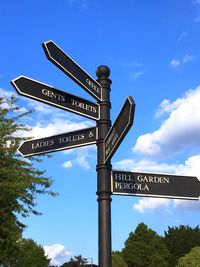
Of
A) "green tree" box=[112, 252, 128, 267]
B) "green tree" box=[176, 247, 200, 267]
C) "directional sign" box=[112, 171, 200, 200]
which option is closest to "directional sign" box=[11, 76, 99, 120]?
"directional sign" box=[112, 171, 200, 200]

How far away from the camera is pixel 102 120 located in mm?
6492

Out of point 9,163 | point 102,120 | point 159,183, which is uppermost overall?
point 9,163

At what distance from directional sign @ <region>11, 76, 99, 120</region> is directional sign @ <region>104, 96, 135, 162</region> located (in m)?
0.66

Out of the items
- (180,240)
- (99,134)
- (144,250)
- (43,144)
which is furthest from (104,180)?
(180,240)

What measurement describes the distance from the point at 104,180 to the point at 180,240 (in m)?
81.5

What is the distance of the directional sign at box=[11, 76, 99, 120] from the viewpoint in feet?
21.5

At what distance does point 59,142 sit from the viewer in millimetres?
6918

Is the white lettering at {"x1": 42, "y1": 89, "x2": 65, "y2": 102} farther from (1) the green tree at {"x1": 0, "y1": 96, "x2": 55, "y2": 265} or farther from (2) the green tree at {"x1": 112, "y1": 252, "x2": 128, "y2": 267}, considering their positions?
(2) the green tree at {"x1": 112, "y1": 252, "x2": 128, "y2": 267}

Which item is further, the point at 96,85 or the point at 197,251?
the point at 197,251

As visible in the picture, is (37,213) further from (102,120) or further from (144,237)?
(144,237)

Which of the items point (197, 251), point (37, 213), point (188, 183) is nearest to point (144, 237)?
point (197, 251)

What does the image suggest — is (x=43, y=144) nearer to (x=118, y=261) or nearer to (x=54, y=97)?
(x=54, y=97)

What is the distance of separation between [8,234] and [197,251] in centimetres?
5457

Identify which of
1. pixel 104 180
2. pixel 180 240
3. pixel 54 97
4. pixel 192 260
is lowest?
pixel 104 180
